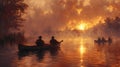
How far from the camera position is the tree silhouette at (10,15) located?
282ft

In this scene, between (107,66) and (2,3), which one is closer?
(107,66)

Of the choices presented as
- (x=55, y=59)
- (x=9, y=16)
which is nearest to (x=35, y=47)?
(x=55, y=59)

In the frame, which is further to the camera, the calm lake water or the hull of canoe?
the hull of canoe

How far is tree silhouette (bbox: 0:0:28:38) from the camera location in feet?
282

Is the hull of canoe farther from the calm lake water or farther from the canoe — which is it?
the calm lake water

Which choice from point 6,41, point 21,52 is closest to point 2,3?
point 6,41

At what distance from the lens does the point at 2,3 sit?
86.6 meters

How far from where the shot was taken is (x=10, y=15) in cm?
8738

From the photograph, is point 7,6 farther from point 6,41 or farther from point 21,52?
point 21,52

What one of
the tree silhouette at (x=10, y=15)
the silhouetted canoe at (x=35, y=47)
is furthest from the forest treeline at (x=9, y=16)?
the silhouetted canoe at (x=35, y=47)

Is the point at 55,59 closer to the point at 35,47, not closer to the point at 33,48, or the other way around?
the point at 33,48

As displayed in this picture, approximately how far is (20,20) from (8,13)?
4247 mm

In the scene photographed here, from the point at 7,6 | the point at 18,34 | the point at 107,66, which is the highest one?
the point at 7,6

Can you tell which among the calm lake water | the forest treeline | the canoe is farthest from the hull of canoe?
the forest treeline
